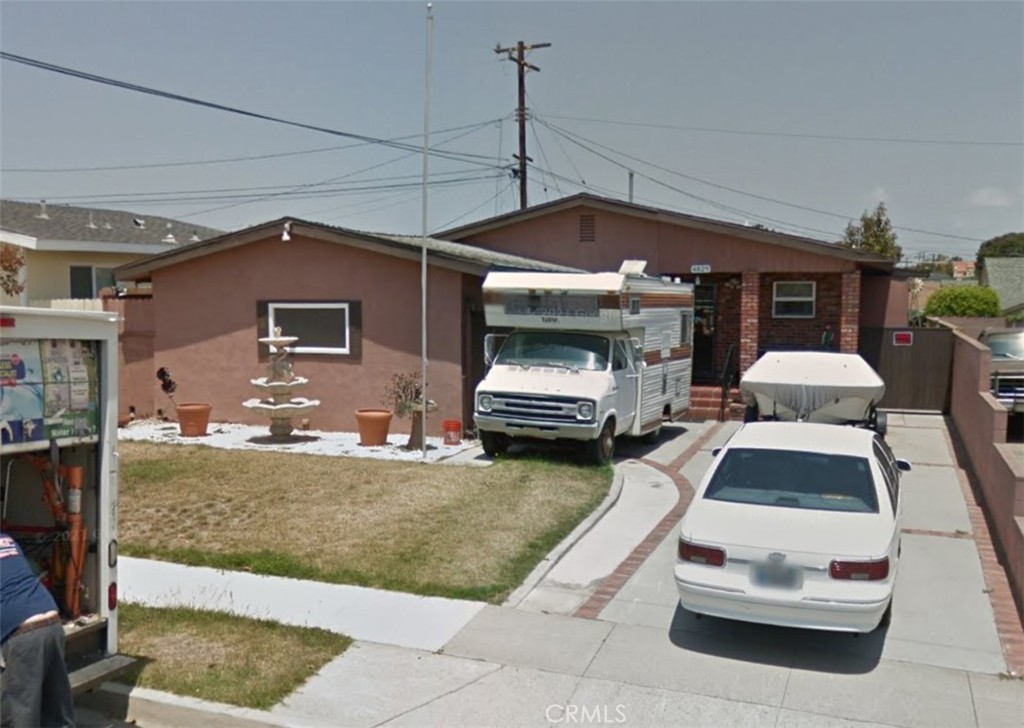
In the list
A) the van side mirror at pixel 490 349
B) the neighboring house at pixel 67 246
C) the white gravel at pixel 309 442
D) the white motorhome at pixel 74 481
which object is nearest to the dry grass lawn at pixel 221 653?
the white motorhome at pixel 74 481

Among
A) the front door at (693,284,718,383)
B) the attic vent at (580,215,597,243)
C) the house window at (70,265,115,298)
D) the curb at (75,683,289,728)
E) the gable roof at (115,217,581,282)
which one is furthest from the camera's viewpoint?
the house window at (70,265,115,298)

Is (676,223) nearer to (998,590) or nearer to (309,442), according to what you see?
(309,442)

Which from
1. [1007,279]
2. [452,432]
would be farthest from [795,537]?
[1007,279]

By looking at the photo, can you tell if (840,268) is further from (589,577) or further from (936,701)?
(936,701)

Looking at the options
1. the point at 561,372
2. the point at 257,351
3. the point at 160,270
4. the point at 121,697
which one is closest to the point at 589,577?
the point at 121,697

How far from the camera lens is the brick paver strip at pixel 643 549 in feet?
24.8

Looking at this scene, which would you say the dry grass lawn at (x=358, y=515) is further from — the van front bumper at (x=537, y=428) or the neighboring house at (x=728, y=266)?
the neighboring house at (x=728, y=266)

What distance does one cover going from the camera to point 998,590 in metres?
7.96

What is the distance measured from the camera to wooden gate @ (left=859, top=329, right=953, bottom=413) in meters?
19.5

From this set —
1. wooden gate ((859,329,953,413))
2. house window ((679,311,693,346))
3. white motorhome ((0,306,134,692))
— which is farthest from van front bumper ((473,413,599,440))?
wooden gate ((859,329,953,413))

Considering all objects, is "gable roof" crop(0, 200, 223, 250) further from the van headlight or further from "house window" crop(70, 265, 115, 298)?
the van headlight

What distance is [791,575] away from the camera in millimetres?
6219

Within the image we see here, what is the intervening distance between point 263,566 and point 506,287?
6.27 meters

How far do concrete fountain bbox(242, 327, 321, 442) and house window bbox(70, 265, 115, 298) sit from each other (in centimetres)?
989
